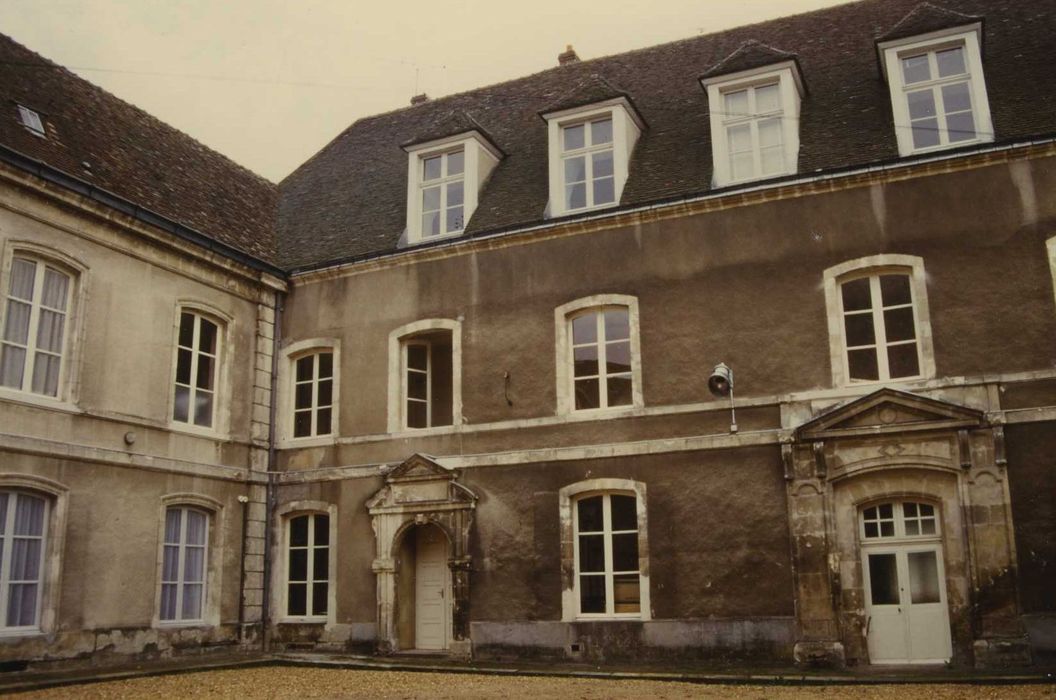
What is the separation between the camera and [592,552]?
14.7 m

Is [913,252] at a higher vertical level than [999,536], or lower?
higher

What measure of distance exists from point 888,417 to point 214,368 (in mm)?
10449

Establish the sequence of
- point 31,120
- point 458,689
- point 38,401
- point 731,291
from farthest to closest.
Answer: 1. point 31,120
2. point 731,291
3. point 38,401
4. point 458,689

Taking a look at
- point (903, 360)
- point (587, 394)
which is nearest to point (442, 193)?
point (587, 394)

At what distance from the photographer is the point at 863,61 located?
53.1 ft

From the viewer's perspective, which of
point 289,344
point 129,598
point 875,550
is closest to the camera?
point 875,550

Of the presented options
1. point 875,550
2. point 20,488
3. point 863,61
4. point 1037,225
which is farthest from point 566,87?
point 20,488

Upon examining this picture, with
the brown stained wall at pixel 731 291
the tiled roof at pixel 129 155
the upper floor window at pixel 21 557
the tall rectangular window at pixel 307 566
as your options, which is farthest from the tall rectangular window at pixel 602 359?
the upper floor window at pixel 21 557

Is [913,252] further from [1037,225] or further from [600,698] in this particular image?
[600,698]

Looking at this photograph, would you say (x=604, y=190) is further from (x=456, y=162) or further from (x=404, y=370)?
(x=404, y=370)

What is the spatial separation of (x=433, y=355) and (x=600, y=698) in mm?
7977

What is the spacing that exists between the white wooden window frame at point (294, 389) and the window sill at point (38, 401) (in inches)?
160

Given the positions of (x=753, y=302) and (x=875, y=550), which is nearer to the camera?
(x=875, y=550)

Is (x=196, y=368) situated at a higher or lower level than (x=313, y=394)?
higher
